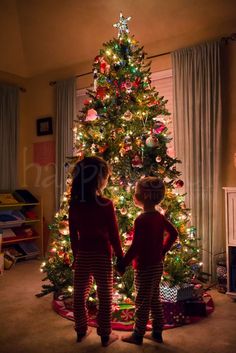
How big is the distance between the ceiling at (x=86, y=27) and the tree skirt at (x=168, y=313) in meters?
2.91

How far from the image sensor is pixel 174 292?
2.73m

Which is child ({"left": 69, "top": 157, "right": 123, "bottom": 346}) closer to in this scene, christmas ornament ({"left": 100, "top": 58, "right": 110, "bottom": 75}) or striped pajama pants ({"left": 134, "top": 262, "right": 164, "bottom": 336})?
striped pajama pants ({"left": 134, "top": 262, "right": 164, "bottom": 336})

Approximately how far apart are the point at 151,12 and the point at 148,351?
368 cm

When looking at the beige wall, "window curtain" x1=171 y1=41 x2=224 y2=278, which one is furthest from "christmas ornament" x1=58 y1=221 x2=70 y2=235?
the beige wall

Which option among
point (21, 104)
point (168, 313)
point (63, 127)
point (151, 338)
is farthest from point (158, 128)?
point (21, 104)

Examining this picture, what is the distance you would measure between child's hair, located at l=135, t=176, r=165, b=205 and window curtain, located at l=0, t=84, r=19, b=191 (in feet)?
11.9

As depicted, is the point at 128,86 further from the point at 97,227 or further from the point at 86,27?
the point at 86,27

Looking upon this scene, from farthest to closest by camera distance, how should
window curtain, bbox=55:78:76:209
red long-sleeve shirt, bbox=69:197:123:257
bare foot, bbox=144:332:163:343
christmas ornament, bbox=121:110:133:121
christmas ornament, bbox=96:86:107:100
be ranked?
1. window curtain, bbox=55:78:76:209
2. christmas ornament, bbox=96:86:107:100
3. christmas ornament, bbox=121:110:133:121
4. bare foot, bbox=144:332:163:343
5. red long-sleeve shirt, bbox=69:197:123:257

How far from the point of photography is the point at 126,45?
3158mm

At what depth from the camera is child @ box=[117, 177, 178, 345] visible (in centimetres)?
221

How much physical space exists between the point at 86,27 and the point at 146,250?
141 inches

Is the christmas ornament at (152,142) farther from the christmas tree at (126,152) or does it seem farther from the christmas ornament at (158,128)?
the christmas ornament at (158,128)

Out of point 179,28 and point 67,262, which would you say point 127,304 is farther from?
point 179,28

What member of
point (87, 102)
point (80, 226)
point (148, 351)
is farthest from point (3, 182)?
point (148, 351)
